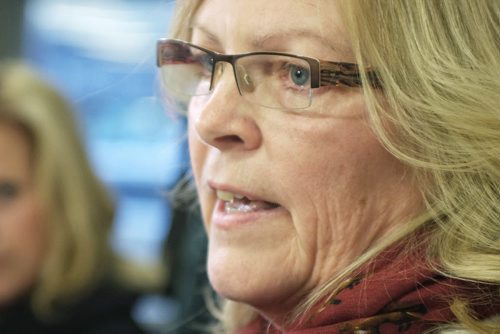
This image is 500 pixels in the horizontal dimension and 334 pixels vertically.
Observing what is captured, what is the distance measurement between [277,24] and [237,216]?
347 millimetres

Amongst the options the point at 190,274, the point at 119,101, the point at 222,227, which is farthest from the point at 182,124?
the point at 119,101

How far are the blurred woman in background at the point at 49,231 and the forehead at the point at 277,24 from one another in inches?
71.6

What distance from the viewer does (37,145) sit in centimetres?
316

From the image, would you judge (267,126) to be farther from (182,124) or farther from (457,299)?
Answer: (182,124)

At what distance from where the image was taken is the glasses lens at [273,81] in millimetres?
1396

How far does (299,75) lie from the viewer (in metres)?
1.40

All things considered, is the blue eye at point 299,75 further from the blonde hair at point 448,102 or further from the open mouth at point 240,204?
the open mouth at point 240,204

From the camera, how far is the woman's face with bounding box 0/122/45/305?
3.06 meters

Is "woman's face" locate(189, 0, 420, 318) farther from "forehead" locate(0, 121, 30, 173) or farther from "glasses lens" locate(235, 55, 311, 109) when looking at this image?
"forehead" locate(0, 121, 30, 173)

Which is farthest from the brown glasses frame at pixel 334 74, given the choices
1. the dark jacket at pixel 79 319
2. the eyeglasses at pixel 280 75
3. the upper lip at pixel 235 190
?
the dark jacket at pixel 79 319

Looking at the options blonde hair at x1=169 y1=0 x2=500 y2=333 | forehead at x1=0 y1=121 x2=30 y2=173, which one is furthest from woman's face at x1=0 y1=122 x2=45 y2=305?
blonde hair at x1=169 y1=0 x2=500 y2=333

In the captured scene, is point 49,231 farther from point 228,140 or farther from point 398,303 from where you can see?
point 398,303

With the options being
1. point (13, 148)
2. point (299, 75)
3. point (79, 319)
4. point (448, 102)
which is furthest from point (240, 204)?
point (13, 148)

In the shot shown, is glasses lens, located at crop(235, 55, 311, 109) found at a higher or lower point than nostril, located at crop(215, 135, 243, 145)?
higher
